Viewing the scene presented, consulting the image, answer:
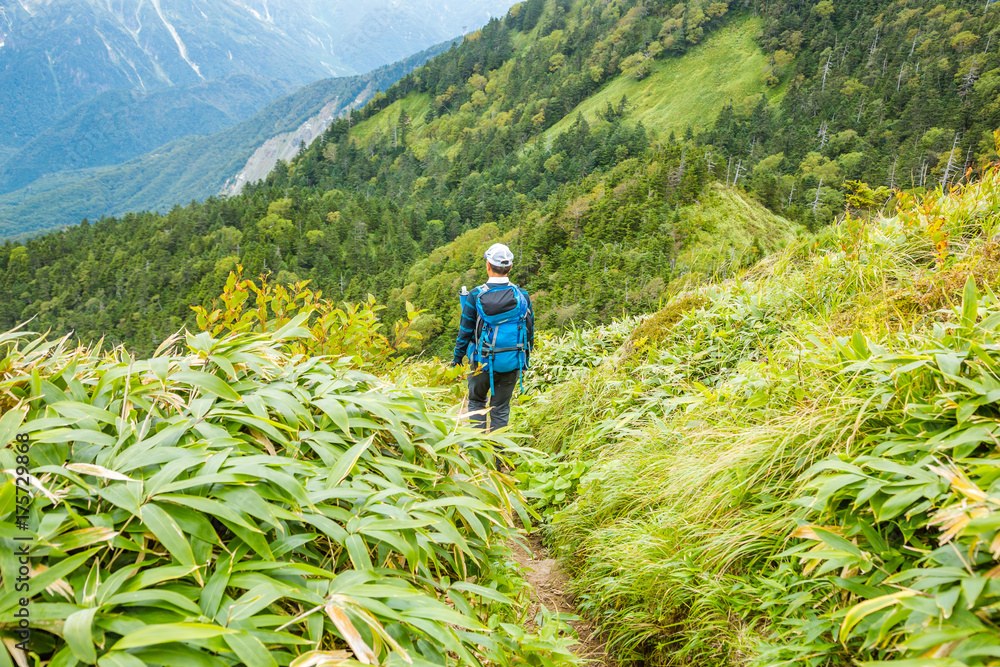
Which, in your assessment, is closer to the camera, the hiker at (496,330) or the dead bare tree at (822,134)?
the hiker at (496,330)

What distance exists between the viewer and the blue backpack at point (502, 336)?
4398mm

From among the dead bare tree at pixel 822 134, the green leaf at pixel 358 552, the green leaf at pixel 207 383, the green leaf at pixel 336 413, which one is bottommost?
the dead bare tree at pixel 822 134

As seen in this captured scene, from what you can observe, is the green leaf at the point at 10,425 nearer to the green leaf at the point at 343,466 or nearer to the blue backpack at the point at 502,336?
the green leaf at the point at 343,466

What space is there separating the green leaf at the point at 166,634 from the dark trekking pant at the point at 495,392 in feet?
11.4

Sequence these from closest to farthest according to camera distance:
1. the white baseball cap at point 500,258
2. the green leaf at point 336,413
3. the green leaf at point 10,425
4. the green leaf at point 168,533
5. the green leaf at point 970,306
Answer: the green leaf at point 168,533, the green leaf at point 10,425, the green leaf at point 336,413, the green leaf at point 970,306, the white baseball cap at point 500,258

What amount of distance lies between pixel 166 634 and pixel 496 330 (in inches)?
138

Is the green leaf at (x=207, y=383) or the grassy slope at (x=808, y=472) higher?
the green leaf at (x=207, y=383)

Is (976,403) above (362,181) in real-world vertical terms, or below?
below

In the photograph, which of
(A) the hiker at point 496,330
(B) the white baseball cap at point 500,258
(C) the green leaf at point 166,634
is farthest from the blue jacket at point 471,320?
(C) the green leaf at point 166,634

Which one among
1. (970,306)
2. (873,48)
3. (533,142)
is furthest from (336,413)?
(873,48)

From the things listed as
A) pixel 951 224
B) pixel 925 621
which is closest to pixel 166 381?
pixel 925 621

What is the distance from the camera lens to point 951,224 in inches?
162

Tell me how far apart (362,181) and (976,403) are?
358 feet

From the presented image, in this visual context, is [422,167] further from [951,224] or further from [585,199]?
[951,224]
